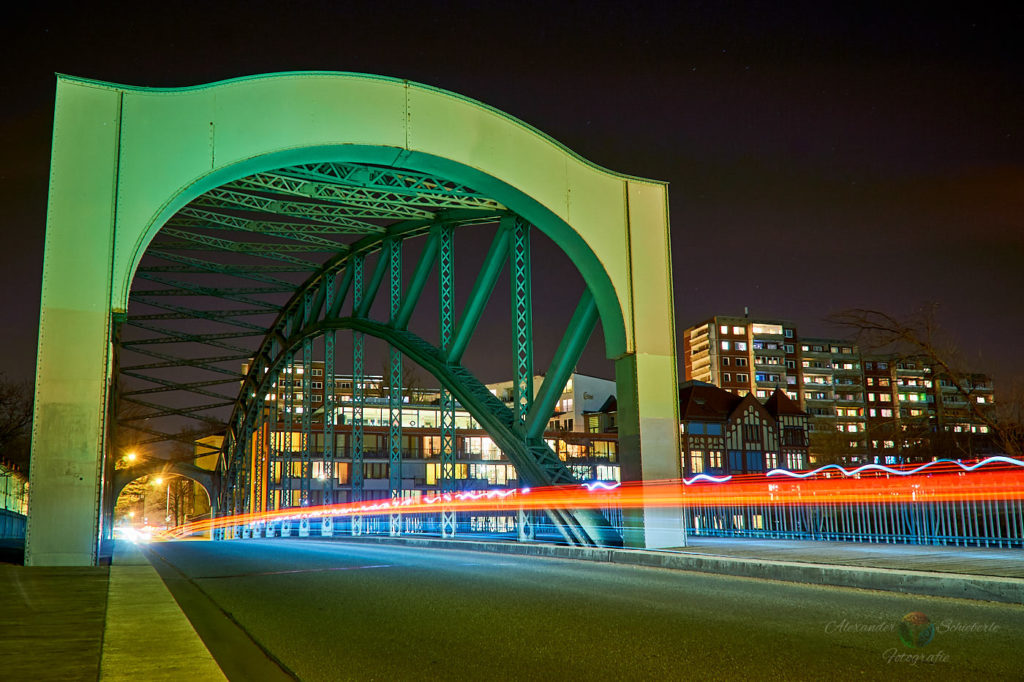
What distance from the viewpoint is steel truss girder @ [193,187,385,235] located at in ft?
74.2

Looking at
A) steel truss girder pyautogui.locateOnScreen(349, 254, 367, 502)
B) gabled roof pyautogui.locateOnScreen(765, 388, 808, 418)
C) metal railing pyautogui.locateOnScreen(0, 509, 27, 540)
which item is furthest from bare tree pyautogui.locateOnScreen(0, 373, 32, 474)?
gabled roof pyautogui.locateOnScreen(765, 388, 808, 418)

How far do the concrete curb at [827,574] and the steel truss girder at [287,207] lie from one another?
1281 cm

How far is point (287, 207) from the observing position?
24375 millimetres

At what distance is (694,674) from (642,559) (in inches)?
344

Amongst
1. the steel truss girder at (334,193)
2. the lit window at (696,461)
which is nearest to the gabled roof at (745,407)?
the lit window at (696,461)

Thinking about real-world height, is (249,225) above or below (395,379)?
above

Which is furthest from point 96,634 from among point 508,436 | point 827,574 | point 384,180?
point 384,180

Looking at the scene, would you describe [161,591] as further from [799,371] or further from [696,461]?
[799,371]

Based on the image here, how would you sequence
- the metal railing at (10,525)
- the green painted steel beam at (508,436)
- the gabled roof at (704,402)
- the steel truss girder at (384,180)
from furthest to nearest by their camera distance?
the gabled roof at (704,402) < the metal railing at (10,525) < the steel truss girder at (384,180) < the green painted steel beam at (508,436)

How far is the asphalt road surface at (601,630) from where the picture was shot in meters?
5.45

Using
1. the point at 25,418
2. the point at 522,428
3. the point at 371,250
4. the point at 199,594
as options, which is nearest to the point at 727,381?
the point at 25,418

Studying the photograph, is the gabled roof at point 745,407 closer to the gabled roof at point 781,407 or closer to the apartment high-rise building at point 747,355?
the gabled roof at point 781,407

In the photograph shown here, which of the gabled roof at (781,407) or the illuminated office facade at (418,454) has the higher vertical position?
the gabled roof at (781,407)

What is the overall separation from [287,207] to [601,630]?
19.7 metres
